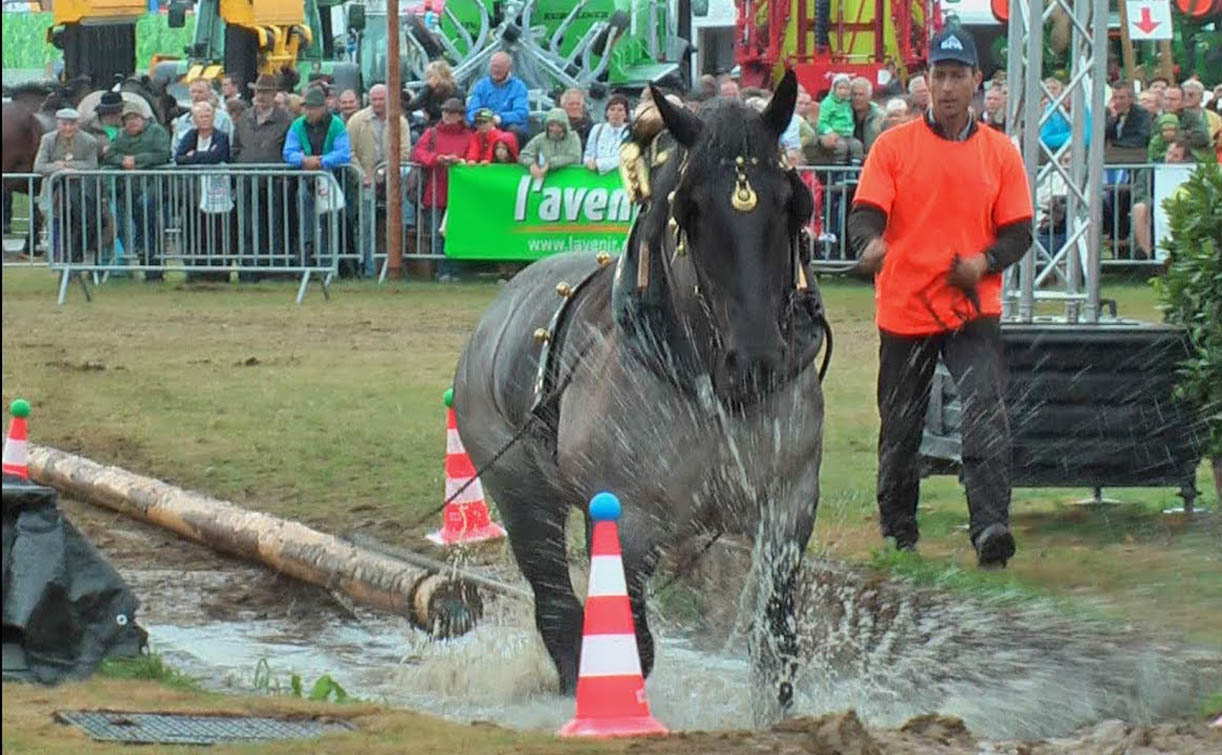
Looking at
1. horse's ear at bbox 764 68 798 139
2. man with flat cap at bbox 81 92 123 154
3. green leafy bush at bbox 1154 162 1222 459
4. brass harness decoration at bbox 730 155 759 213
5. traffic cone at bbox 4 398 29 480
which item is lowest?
traffic cone at bbox 4 398 29 480

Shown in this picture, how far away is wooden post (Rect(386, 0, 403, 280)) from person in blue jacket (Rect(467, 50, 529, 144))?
0.84 m

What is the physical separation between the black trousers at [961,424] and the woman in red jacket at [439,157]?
1393 centimetres

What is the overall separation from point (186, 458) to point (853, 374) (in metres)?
5.11

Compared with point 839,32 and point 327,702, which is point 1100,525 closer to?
point 327,702

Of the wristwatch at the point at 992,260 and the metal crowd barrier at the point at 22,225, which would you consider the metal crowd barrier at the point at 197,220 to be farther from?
the wristwatch at the point at 992,260

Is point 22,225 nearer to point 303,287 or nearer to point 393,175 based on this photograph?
point 393,175

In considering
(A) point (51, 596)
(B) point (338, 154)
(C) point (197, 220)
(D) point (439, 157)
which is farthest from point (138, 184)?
(A) point (51, 596)

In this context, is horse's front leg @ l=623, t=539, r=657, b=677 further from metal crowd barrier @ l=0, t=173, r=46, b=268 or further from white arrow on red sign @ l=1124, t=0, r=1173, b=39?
white arrow on red sign @ l=1124, t=0, r=1173, b=39

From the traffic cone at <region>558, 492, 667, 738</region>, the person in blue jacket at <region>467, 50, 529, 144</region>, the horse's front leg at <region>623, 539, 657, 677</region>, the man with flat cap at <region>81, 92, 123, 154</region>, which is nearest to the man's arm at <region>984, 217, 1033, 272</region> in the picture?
the horse's front leg at <region>623, 539, 657, 677</region>

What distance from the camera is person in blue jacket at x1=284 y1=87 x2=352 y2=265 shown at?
72.7ft

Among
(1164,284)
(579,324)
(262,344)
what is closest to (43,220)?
(262,344)

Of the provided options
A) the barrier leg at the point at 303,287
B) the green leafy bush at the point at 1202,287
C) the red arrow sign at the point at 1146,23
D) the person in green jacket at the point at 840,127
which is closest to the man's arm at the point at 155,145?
the barrier leg at the point at 303,287

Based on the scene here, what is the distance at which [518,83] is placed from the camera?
2400cm

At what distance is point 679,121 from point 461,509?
172 inches
